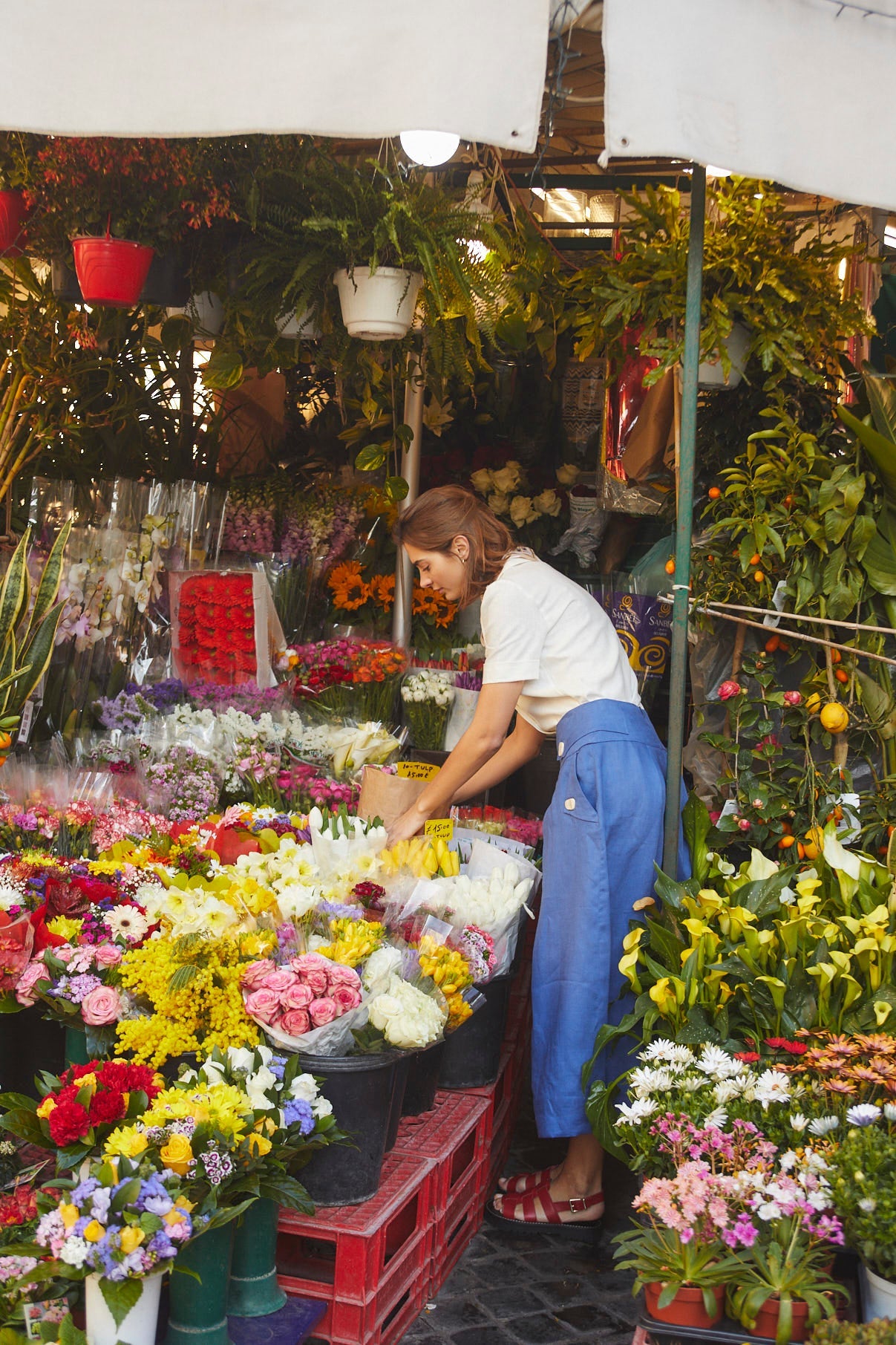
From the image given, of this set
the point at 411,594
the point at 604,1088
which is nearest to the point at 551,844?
the point at 604,1088

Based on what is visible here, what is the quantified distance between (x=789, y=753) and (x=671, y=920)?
90cm

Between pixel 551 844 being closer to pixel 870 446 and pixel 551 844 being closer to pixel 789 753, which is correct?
pixel 789 753

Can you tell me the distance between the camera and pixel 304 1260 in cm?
224

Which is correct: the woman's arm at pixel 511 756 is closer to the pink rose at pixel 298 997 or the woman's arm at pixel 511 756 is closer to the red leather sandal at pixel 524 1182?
the red leather sandal at pixel 524 1182

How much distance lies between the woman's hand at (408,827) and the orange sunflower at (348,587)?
1671mm

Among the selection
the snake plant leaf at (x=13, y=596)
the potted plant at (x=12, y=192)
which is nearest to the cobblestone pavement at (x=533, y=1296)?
the snake plant leaf at (x=13, y=596)

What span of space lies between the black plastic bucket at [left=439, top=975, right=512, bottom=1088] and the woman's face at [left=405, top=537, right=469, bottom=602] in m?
0.97

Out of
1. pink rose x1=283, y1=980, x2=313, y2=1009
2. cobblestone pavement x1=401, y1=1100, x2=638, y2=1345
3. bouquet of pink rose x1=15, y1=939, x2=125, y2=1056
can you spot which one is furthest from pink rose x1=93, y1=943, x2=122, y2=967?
cobblestone pavement x1=401, y1=1100, x2=638, y2=1345

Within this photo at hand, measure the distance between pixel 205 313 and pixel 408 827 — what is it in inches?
82.3

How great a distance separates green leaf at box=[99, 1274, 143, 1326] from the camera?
167 cm

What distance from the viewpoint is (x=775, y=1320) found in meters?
1.78

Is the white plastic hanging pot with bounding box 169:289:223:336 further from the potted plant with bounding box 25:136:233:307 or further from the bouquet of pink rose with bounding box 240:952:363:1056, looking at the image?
the bouquet of pink rose with bounding box 240:952:363:1056

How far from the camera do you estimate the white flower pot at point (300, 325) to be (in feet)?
13.0

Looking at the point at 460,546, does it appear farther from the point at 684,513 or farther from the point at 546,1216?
the point at 546,1216
